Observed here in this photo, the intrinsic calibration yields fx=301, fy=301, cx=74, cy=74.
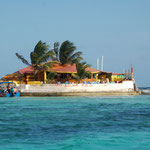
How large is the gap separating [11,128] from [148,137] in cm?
638

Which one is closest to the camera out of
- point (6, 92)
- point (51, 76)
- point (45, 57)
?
point (6, 92)

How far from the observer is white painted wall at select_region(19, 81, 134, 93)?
44469 millimetres

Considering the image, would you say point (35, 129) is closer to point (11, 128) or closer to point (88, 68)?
point (11, 128)

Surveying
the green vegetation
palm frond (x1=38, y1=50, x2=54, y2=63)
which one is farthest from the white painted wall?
palm frond (x1=38, y1=50, x2=54, y2=63)

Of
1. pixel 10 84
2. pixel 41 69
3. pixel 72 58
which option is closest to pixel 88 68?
pixel 72 58

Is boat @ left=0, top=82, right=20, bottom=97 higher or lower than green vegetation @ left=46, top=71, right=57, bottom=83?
lower

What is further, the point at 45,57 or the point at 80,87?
the point at 45,57

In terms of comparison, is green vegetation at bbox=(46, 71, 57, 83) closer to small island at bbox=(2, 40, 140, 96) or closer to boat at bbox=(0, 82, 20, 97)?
small island at bbox=(2, 40, 140, 96)

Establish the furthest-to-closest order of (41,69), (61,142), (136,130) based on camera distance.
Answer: (41,69), (136,130), (61,142)

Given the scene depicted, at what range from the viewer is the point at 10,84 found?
45.0 metres

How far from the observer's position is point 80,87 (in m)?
46.6

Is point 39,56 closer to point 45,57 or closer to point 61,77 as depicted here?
point 45,57

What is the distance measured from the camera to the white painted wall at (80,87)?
146 feet

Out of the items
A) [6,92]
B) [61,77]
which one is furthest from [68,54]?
[6,92]
